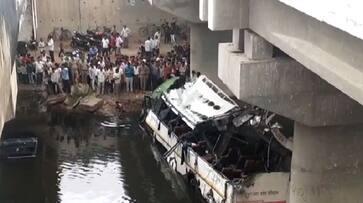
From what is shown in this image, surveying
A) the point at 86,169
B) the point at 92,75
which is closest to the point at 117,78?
the point at 92,75

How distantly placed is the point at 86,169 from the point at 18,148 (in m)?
2.62

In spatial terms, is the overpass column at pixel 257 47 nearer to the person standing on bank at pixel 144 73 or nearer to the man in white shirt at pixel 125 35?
the person standing on bank at pixel 144 73

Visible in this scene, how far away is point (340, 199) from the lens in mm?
15703

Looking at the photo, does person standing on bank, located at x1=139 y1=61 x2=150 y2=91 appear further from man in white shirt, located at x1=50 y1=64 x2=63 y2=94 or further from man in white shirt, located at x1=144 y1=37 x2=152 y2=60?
man in white shirt, located at x1=144 y1=37 x2=152 y2=60

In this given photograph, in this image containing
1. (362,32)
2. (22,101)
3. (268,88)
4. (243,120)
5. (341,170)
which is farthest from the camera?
(22,101)

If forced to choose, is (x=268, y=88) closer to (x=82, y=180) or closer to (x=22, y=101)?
(x=82, y=180)

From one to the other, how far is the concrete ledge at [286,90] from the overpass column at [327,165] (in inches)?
18.2

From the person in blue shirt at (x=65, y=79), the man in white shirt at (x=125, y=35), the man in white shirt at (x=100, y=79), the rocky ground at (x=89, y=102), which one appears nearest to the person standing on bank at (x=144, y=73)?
the rocky ground at (x=89, y=102)

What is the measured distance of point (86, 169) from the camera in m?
20.9

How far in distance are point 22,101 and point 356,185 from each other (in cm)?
1584

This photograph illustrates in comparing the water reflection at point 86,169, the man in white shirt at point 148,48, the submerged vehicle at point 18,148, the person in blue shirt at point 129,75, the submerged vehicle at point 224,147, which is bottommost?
the water reflection at point 86,169

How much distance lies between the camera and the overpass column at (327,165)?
49.4 feet

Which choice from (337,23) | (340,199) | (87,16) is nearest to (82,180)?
(340,199)

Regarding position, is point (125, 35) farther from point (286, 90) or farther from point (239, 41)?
point (286, 90)
